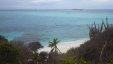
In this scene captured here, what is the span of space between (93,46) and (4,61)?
39.4ft

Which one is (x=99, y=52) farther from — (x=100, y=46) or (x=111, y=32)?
(x=111, y=32)

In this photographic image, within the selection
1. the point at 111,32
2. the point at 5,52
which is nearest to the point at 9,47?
the point at 5,52

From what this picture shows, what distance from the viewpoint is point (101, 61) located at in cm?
3331

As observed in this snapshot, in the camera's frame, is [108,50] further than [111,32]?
No

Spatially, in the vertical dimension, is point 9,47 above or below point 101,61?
above

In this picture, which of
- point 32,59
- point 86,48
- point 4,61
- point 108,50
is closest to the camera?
point 4,61

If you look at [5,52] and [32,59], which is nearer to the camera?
[5,52]

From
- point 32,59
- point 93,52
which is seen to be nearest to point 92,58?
point 93,52

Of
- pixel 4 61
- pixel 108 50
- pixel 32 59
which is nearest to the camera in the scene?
pixel 4 61

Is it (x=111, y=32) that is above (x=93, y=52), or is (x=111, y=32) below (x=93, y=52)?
above

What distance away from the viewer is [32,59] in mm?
45562

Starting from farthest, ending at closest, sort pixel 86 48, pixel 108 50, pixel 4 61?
pixel 86 48 < pixel 108 50 < pixel 4 61

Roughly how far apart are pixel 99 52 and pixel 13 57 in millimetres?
10932

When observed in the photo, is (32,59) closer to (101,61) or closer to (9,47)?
(9,47)
